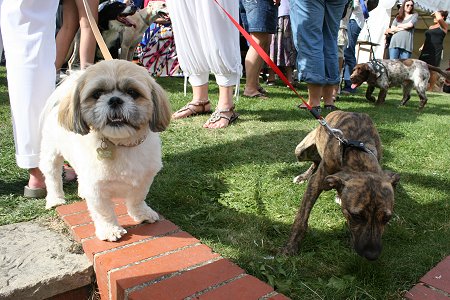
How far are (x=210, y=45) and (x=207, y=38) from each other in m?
0.10

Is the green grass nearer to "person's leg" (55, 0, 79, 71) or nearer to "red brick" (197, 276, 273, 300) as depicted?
"red brick" (197, 276, 273, 300)

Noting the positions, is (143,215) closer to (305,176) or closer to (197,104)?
(305,176)

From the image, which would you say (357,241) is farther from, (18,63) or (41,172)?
(18,63)

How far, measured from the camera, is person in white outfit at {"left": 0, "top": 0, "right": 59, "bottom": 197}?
105 inches

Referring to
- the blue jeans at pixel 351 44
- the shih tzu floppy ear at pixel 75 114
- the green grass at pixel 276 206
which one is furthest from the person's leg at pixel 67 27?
the blue jeans at pixel 351 44

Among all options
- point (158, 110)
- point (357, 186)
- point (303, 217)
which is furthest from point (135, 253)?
point (357, 186)

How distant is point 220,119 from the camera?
497 centimetres

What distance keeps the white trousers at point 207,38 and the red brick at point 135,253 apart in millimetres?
2815

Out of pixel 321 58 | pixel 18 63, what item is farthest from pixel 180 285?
pixel 321 58

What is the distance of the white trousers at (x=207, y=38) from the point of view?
470cm

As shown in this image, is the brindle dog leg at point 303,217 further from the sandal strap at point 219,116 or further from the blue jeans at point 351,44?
the blue jeans at point 351,44

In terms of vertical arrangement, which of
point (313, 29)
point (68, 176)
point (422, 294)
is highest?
point (313, 29)

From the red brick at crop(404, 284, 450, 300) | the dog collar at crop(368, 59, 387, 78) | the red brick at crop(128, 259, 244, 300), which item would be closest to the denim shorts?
the dog collar at crop(368, 59, 387, 78)

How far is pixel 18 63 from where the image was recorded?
2742 mm
